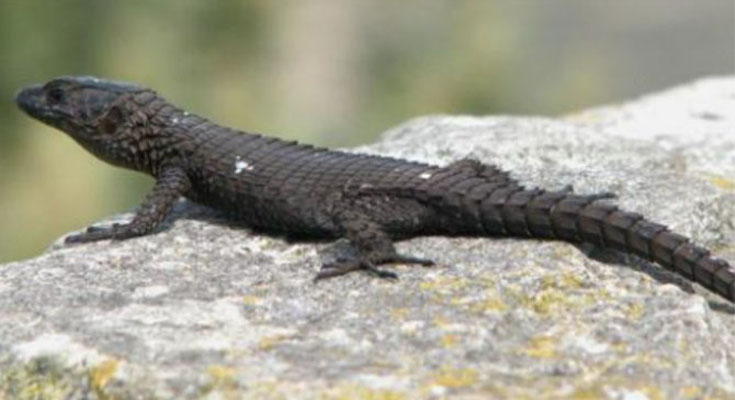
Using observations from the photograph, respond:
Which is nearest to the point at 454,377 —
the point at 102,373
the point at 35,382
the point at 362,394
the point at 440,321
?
the point at 362,394

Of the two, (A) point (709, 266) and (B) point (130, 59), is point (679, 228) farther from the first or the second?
(B) point (130, 59)

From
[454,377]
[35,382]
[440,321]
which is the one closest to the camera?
[454,377]

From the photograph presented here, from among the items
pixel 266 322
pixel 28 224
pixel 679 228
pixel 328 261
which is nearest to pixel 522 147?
pixel 679 228

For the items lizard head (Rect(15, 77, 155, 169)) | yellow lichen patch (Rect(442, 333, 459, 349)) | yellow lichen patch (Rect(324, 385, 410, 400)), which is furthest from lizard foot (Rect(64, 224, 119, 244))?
yellow lichen patch (Rect(324, 385, 410, 400))

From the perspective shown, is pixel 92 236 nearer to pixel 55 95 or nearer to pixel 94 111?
pixel 94 111

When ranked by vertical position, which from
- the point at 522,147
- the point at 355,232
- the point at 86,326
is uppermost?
the point at 522,147

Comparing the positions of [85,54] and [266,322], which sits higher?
[85,54]
